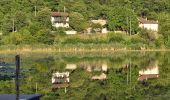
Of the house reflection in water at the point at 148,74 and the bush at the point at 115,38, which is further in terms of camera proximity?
the bush at the point at 115,38

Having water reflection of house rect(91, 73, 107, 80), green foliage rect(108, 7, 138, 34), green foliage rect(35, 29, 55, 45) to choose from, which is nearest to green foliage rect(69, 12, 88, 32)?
green foliage rect(108, 7, 138, 34)

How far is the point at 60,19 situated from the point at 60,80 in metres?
47.9

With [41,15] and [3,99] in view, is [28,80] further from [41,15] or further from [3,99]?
[41,15]

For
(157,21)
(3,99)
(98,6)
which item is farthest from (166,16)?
(3,99)

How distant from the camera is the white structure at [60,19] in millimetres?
70188

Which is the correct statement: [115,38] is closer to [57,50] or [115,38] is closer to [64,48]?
[64,48]

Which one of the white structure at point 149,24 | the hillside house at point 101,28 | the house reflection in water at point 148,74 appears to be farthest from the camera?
the white structure at point 149,24

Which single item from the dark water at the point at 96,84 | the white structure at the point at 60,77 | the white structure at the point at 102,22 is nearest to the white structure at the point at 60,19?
the white structure at the point at 102,22

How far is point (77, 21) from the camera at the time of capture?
221 feet

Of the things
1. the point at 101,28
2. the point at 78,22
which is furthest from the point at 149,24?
the point at 78,22

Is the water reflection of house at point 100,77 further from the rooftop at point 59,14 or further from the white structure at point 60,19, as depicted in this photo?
the rooftop at point 59,14

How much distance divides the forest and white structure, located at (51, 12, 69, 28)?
1.36 meters

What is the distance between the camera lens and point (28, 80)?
2348cm

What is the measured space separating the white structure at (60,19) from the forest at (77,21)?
1.36 m
